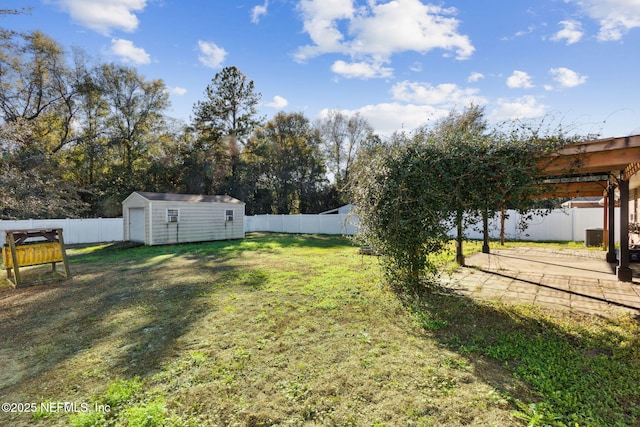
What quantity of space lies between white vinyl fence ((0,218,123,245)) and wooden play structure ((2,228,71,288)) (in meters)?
8.26

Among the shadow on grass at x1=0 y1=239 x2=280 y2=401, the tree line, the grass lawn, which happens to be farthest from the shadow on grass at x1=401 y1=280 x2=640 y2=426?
the tree line

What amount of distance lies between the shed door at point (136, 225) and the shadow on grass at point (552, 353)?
13.2 m

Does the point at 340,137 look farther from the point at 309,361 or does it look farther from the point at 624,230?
the point at 309,361

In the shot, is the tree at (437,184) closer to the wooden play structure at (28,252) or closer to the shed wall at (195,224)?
the wooden play structure at (28,252)

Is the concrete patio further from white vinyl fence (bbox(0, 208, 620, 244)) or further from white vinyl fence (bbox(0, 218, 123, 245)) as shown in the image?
white vinyl fence (bbox(0, 218, 123, 245))

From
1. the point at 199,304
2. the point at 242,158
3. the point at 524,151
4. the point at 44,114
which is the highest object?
the point at 44,114

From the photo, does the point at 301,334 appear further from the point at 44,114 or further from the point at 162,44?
the point at 44,114

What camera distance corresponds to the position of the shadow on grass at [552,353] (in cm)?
221

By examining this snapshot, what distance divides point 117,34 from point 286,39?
6.36 meters

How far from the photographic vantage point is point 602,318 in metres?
3.97

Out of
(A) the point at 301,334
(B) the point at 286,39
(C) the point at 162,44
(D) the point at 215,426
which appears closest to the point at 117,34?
(C) the point at 162,44

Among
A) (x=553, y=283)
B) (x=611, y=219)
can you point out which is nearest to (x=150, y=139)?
(x=553, y=283)

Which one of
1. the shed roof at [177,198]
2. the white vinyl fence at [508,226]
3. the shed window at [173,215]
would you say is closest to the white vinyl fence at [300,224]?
the white vinyl fence at [508,226]

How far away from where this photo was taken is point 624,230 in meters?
5.44
